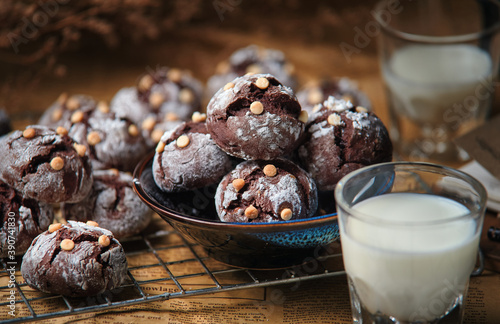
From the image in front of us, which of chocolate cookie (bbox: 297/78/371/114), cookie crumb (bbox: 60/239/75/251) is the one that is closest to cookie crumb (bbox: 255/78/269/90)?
cookie crumb (bbox: 60/239/75/251)

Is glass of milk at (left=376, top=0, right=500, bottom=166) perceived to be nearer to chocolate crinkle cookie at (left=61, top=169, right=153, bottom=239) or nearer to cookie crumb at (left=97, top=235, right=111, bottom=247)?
chocolate crinkle cookie at (left=61, top=169, right=153, bottom=239)

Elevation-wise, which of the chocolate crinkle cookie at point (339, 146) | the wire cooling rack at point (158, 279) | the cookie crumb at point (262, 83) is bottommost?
the wire cooling rack at point (158, 279)

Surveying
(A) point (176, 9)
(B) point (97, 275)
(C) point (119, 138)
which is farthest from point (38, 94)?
(B) point (97, 275)

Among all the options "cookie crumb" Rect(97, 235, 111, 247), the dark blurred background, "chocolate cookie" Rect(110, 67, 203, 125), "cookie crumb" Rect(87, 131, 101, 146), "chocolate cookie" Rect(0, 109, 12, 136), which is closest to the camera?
"cookie crumb" Rect(97, 235, 111, 247)

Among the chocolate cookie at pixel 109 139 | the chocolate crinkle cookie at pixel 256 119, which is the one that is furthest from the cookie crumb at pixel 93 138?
the chocolate crinkle cookie at pixel 256 119

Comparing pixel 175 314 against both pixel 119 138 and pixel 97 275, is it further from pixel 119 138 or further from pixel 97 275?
pixel 119 138

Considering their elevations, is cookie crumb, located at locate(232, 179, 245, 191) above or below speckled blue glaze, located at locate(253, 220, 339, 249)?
above

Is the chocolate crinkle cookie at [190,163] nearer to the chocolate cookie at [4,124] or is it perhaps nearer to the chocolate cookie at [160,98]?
the chocolate cookie at [160,98]
